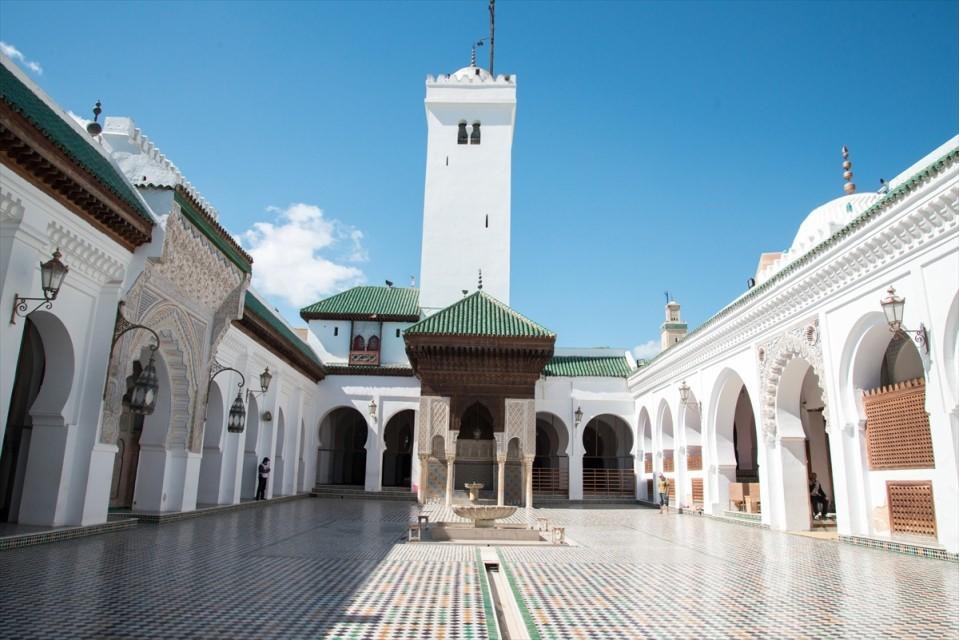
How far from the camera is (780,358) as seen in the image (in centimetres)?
833

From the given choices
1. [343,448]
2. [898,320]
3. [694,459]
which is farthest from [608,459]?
[898,320]

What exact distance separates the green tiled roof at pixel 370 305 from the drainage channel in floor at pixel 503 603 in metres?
11.9

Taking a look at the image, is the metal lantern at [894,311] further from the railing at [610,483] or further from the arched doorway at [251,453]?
the railing at [610,483]

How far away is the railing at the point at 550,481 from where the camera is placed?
15391mm

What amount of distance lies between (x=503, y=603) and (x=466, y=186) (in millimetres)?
15780

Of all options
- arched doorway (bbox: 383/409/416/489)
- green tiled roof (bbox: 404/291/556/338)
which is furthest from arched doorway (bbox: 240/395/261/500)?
arched doorway (bbox: 383/409/416/489)

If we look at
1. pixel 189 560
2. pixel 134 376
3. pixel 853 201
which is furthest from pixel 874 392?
pixel 134 376

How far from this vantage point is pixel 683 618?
3.43m

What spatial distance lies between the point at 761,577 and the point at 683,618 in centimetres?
162

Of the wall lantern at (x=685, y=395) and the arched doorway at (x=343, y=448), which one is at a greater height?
the wall lantern at (x=685, y=395)

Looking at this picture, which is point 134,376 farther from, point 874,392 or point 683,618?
point 874,392

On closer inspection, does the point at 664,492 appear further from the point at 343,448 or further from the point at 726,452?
the point at 343,448

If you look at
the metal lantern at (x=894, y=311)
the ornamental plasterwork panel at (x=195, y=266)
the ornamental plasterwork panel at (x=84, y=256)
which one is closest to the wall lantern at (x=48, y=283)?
the ornamental plasterwork panel at (x=84, y=256)

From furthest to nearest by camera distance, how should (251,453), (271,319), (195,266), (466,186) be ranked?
1. (466,186)
2. (271,319)
3. (251,453)
4. (195,266)
